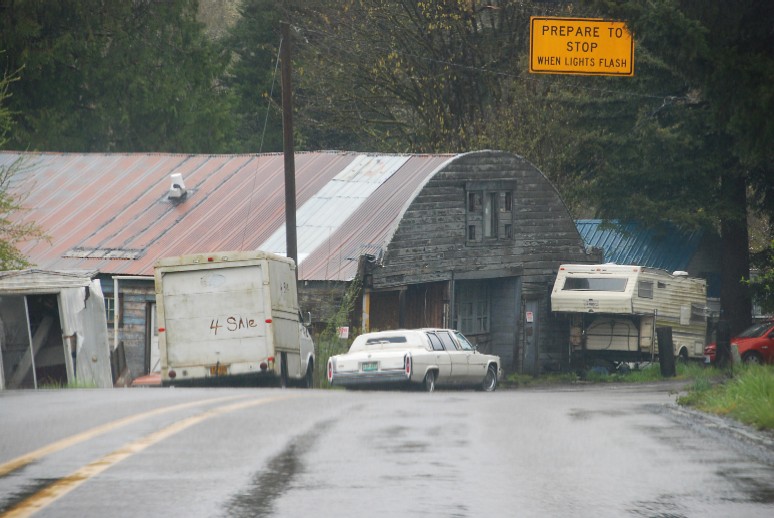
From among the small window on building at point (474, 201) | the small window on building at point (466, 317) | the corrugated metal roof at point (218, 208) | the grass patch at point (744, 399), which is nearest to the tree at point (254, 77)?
the corrugated metal roof at point (218, 208)

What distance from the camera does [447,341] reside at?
87.9 ft

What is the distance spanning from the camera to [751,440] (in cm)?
1073

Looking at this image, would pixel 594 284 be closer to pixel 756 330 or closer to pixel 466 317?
pixel 466 317

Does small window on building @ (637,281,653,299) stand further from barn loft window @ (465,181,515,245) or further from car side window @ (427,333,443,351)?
car side window @ (427,333,443,351)

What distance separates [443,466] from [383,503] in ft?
5.07

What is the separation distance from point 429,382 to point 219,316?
433 cm

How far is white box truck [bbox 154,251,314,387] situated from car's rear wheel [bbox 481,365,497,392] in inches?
201

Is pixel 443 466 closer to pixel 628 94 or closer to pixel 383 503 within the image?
pixel 383 503

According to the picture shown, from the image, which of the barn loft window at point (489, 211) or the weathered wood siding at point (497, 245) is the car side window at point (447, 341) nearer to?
the weathered wood siding at point (497, 245)

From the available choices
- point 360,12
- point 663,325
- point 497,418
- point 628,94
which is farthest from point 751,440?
point 360,12

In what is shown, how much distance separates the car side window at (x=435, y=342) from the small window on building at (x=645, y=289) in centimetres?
1211

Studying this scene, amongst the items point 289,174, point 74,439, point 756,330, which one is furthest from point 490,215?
point 74,439

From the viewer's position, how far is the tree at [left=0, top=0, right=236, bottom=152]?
165 ft

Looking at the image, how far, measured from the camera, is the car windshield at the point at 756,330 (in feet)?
124
